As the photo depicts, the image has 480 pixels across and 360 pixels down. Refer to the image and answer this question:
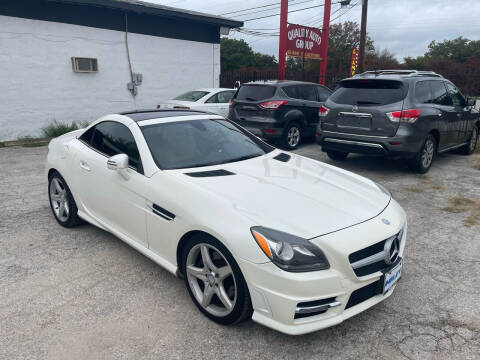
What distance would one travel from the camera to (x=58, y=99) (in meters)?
11.1

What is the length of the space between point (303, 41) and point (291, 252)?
12.2 meters

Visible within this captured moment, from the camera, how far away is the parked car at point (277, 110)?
337 inches

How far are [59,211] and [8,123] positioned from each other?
7.30m

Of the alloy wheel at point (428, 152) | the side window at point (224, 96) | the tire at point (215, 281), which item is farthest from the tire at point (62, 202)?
the side window at point (224, 96)

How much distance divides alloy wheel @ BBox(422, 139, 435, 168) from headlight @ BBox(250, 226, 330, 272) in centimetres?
531

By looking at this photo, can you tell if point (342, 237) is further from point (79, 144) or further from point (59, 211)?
Answer: point (59, 211)

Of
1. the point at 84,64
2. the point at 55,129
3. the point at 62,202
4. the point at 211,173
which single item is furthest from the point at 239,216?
the point at 84,64

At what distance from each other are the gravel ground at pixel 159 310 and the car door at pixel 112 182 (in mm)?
427

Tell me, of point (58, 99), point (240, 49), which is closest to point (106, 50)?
point (58, 99)

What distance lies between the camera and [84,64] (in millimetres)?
11359

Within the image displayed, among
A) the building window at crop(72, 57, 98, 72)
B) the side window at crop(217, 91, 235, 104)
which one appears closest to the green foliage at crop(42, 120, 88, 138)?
the building window at crop(72, 57, 98, 72)

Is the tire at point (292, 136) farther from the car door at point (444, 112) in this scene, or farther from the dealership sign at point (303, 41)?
the dealership sign at point (303, 41)

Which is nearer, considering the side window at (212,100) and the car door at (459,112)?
the car door at (459,112)

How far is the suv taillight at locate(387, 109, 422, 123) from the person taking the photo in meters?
6.30
